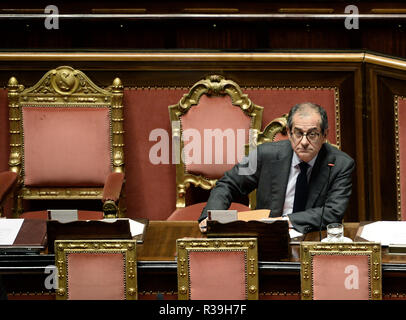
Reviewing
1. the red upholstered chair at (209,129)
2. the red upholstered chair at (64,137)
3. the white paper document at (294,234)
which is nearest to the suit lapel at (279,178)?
the white paper document at (294,234)

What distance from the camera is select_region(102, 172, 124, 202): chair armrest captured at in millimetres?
2545

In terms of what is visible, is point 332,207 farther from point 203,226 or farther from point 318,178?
point 203,226

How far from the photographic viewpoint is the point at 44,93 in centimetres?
302

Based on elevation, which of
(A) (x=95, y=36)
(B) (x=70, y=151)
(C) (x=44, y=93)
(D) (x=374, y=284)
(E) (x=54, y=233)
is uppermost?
(A) (x=95, y=36)

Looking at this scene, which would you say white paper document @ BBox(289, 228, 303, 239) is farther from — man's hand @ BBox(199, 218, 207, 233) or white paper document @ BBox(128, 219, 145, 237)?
white paper document @ BBox(128, 219, 145, 237)

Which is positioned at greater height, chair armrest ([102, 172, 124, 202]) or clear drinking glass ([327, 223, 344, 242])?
chair armrest ([102, 172, 124, 202])

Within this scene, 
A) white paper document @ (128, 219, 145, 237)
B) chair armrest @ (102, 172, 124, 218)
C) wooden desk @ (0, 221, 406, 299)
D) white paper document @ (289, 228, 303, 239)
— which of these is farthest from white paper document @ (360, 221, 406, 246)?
chair armrest @ (102, 172, 124, 218)

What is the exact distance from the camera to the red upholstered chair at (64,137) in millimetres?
2973

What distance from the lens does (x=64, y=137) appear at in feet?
9.74

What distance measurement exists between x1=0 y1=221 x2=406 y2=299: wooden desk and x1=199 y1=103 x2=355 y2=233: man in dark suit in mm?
273

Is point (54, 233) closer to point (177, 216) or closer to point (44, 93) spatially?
point (177, 216)

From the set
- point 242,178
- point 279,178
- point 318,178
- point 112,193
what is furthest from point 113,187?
point 318,178

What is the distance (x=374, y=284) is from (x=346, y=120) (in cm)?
149

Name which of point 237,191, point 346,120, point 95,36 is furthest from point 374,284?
point 95,36
